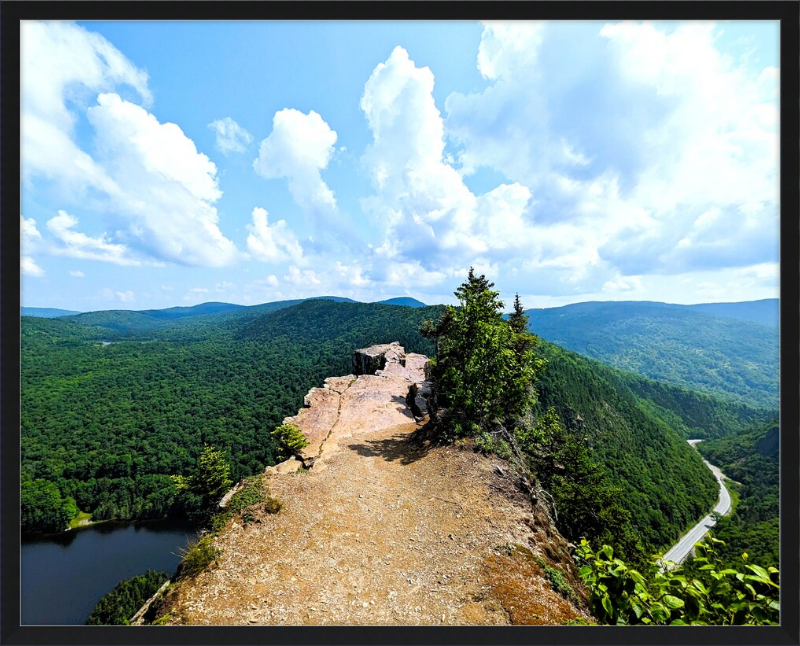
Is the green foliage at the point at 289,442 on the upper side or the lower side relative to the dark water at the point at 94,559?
upper

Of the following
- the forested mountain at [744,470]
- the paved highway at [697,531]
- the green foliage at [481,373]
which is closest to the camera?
the green foliage at [481,373]

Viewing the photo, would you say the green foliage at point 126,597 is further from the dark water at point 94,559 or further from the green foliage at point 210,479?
the green foliage at point 210,479

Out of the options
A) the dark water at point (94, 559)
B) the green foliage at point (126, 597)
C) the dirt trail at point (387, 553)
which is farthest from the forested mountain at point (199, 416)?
the dirt trail at point (387, 553)

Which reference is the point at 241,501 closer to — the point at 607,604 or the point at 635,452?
the point at 607,604

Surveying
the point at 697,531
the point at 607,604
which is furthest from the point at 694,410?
the point at 607,604

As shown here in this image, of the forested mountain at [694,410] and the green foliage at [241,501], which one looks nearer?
the green foliage at [241,501]

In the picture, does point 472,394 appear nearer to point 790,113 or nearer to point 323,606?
point 323,606
